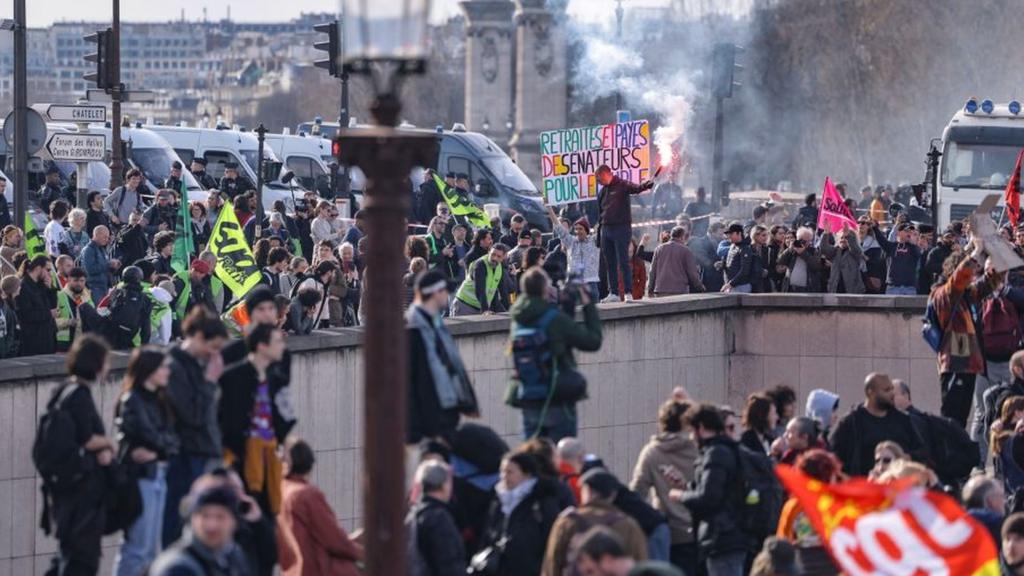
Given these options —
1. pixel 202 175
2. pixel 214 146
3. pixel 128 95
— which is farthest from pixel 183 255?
pixel 214 146

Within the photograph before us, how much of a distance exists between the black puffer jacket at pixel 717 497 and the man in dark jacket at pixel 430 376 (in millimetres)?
1335

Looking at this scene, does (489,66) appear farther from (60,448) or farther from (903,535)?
(903,535)

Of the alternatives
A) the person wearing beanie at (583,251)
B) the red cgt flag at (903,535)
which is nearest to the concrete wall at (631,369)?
the person wearing beanie at (583,251)

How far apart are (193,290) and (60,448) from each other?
26.5ft

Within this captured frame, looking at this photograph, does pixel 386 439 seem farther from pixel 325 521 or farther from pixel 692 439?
pixel 692 439

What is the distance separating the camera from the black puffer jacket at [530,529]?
46.2 feet

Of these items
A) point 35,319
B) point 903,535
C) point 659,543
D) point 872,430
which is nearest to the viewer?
point 903,535

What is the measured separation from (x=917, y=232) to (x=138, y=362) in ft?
45.9

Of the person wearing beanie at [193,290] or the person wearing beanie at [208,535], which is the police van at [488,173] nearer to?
the person wearing beanie at [193,290]

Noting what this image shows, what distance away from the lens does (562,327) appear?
15.3 m

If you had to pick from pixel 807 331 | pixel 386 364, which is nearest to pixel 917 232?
pixel 807 331

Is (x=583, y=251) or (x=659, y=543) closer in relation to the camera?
(x=659, y=543)

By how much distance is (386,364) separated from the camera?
10664 mm

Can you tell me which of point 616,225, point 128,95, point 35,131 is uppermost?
point 128,95
